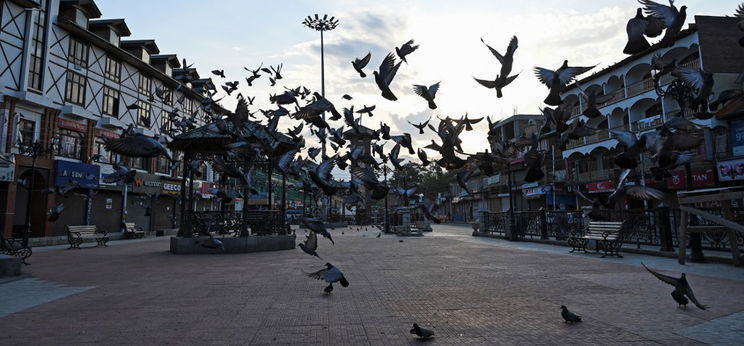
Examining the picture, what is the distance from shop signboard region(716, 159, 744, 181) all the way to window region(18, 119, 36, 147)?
1627 inches

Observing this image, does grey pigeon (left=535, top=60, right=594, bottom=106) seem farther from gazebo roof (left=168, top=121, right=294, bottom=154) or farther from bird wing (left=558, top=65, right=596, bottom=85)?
gazebo roof (left=168, top=121, right=294, bottom=154)

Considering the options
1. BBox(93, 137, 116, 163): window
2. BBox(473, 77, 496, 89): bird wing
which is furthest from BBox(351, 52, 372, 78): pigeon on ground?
BBox(93, 137, 116, 163): window

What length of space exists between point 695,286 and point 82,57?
34918 mm

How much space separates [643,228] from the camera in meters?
14.3

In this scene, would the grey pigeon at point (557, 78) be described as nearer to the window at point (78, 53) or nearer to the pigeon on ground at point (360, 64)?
the pigeon on ground at point (360, 64)

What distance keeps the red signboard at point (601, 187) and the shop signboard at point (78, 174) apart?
39.5 m

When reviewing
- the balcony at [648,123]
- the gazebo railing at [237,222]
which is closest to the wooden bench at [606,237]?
the gazebo railing at [237,222]

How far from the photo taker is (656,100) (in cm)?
2961

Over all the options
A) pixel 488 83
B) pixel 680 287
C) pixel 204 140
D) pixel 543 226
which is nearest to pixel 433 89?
pixel 488 83

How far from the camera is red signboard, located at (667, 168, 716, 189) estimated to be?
1021 inches

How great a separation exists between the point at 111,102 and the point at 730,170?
42303 mm

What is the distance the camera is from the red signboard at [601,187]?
34.3 m

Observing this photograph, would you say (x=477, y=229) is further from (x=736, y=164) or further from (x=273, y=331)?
(x=273, y=331)

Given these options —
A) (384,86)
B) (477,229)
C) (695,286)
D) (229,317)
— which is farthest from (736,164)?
(229,317)
